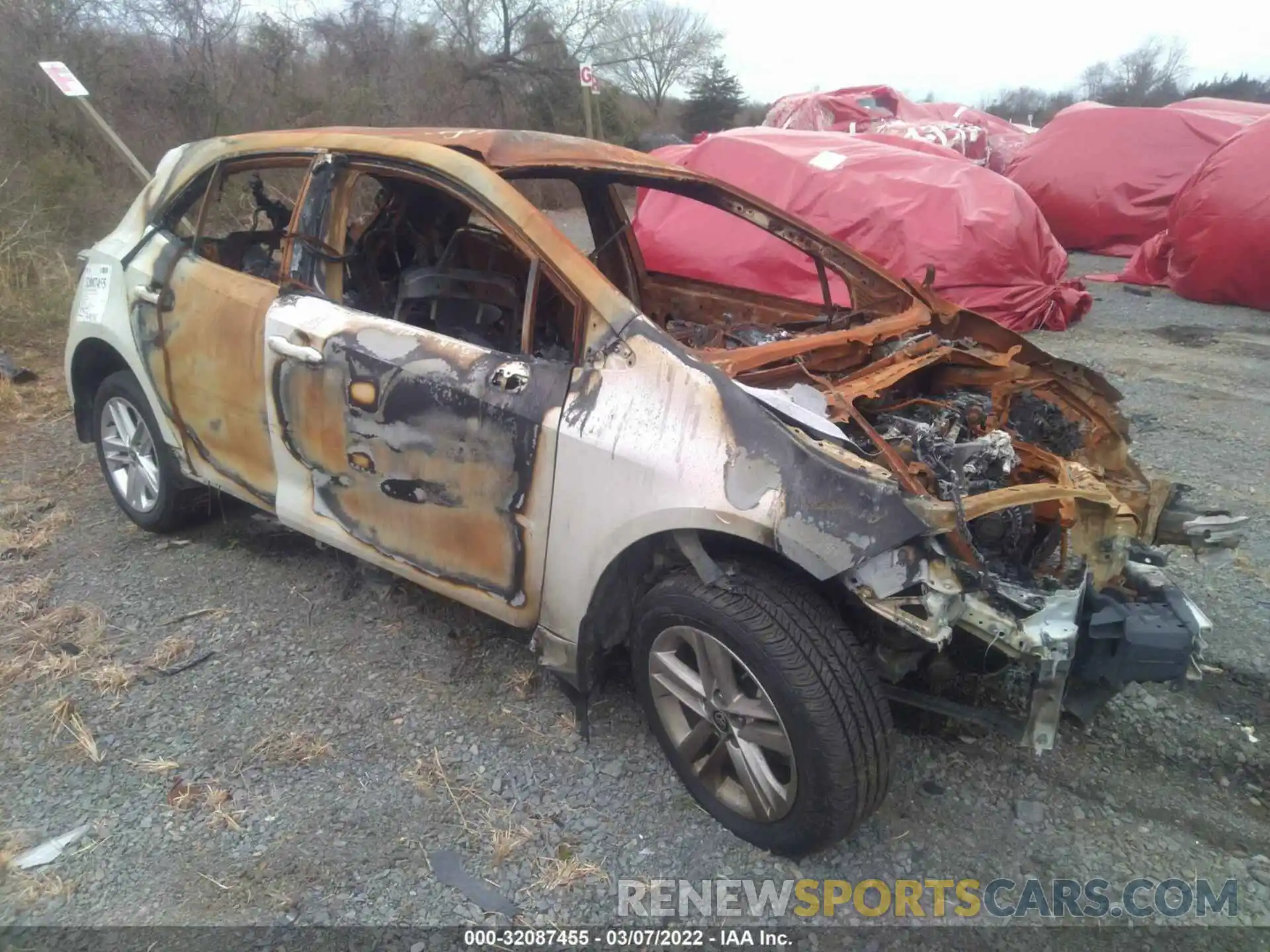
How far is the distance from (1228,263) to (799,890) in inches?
338

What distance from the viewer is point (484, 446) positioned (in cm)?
248

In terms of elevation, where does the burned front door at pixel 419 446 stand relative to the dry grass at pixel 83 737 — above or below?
above

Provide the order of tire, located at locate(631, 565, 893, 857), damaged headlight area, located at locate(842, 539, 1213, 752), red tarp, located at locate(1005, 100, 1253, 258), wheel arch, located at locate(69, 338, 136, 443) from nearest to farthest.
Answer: damaged headlight area, located at locate(842, 539, 1213, 752) < tire, located at locate(631, 565, 893, 857) < wheel arch, located at locate(69, 338, 136, 443) < red tarp, located at locate(1005, 100, 1253, 258)

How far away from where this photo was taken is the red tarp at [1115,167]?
10070 mm

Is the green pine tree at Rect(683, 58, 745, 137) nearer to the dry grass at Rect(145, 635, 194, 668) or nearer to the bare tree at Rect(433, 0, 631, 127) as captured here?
the bare tree at Rect(433, 0, 631, 127)

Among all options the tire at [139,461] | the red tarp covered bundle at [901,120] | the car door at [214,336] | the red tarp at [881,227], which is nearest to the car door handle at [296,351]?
the car door at [214,336]

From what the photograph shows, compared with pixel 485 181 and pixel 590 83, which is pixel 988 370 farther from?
pixel 590 83

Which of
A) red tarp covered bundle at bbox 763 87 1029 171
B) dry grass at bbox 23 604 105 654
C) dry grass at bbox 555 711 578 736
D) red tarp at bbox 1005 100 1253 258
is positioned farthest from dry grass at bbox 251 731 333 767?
red tarp covered bundle at bbox 763 87 1029 171

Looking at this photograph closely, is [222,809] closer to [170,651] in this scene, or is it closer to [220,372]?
[170,651]

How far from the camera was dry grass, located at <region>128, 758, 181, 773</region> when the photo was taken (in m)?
2.59

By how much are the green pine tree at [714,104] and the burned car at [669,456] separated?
3191 centimetres

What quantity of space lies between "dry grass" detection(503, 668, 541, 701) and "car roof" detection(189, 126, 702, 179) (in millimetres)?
1674

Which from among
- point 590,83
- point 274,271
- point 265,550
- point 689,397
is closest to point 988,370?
point 689,397

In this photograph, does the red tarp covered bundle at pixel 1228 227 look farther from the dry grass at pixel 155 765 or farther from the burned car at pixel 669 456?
the dry grass at pixel 155 765
